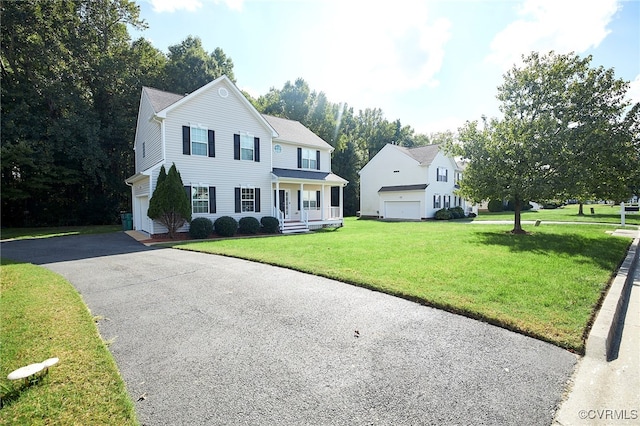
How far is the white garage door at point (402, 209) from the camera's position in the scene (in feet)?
95.9

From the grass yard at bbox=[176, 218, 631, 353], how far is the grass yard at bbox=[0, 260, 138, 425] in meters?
4.23

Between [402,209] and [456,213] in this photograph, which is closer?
[456,213]

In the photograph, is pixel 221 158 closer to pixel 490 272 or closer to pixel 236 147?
pixel 236 147

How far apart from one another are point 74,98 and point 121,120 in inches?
115

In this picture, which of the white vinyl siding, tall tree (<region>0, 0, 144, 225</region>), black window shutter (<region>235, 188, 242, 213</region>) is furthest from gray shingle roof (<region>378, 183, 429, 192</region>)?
tall tree (<region>0, 0, 144, 225</region>)

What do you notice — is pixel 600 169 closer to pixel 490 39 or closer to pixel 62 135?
pixel 490 39

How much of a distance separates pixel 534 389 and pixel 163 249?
11.6 meters

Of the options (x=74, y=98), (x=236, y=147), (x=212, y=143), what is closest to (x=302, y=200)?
(x=236, y=147)

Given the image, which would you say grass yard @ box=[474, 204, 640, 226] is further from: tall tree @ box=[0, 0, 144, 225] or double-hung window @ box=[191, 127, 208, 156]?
tall tree @ box=[0, 0, 144, 225]

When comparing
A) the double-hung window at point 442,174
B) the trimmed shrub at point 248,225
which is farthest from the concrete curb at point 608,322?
the double-hung window at point 442,174

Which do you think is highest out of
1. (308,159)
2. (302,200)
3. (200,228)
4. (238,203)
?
(308,159)

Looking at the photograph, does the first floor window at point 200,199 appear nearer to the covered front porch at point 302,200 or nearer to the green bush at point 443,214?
the covered front porch at point 302,200

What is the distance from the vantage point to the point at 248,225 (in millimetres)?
16578

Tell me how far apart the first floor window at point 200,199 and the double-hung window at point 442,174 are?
73.6 feet
